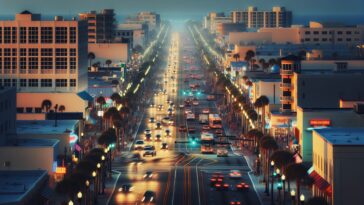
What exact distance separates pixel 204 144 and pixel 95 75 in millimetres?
79612

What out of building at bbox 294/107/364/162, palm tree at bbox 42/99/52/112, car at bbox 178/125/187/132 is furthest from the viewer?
car at bbox 178/125/187/132

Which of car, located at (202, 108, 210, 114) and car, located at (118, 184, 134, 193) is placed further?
car, located at (202, 108, 210, 114)

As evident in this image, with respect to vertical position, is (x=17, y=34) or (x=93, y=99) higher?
(x=17, y=34)

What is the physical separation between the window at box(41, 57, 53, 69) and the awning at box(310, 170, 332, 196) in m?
63.5

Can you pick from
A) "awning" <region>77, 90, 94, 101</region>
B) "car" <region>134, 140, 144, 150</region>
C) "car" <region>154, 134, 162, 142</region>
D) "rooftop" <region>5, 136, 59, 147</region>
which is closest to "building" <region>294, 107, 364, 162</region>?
"car" <region>134, 140, 144, 150</region>

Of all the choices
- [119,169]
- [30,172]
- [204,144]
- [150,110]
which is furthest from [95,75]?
[30,172]

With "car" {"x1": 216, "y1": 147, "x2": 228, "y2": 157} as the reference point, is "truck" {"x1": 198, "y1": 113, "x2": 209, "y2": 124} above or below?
above

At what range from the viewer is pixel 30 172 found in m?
69.4

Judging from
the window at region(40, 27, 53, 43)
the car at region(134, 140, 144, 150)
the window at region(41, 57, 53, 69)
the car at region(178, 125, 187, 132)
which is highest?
the window at region(40, 27, 53, 43)

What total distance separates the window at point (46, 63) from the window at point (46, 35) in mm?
2298

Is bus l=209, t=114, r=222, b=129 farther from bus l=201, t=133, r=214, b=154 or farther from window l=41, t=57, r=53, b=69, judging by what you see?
window l=41, t=57, r=53, b=69

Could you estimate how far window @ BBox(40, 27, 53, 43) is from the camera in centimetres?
12938

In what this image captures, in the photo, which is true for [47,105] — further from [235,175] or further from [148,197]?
[148,197]

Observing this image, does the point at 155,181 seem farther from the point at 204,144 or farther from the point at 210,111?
the point at 210,111
